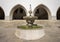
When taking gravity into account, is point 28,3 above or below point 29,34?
above

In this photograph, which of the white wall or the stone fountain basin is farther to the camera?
the white wall

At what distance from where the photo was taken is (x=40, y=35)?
8211 millimetres

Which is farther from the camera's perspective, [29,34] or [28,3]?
[28,3]

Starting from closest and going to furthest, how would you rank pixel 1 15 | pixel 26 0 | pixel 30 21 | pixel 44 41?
pixel 44 41 < pixel 30 21 < pixel 26 0 < pixel 1 15

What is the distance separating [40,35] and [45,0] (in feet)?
39.7

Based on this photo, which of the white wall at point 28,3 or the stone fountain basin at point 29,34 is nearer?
the stone fountain basin at point 29,34

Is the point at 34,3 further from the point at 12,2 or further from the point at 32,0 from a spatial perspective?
the point at 12,2

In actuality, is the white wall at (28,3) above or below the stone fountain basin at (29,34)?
above

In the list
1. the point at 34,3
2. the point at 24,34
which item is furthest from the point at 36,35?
the point at 34,3

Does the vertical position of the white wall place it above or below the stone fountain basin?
above

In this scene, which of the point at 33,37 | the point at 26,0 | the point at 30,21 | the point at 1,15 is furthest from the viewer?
the point at 1,15

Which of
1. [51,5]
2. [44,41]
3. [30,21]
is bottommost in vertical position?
[44,41]

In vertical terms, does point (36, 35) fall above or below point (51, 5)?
below

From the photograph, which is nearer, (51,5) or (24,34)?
(24,34)
